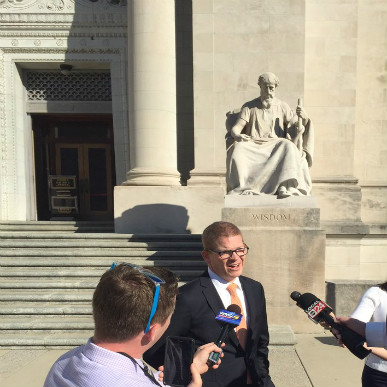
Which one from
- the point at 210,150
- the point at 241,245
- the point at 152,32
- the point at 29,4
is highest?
the point at 29,4

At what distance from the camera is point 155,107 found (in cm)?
866

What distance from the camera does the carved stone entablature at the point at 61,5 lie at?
992 cm

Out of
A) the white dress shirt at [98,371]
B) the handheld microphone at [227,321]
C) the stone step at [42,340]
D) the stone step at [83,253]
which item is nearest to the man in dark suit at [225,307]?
the handheld microphone at [227,321]

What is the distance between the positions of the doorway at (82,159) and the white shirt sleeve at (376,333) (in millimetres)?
10106

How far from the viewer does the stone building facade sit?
28.4 feet

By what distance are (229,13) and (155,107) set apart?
10.3 ft

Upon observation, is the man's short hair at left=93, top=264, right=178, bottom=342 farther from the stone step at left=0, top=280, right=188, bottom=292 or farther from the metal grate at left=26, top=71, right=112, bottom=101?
the metal grate at left=26, top=71, right=112, bottom=101

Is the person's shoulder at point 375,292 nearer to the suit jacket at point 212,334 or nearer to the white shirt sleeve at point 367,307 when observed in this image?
the white shirt sleeve at point 367,307

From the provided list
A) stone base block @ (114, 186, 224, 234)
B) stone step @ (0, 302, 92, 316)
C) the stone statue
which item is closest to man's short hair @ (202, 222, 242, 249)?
the stone statue

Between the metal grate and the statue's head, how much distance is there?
6243 millimetres

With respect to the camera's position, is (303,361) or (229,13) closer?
(303,361)

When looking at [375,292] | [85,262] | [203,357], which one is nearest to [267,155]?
[85,262]

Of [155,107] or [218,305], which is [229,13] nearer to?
[155,107]

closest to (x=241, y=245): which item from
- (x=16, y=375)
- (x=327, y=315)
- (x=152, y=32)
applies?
(x=327, y=315)
